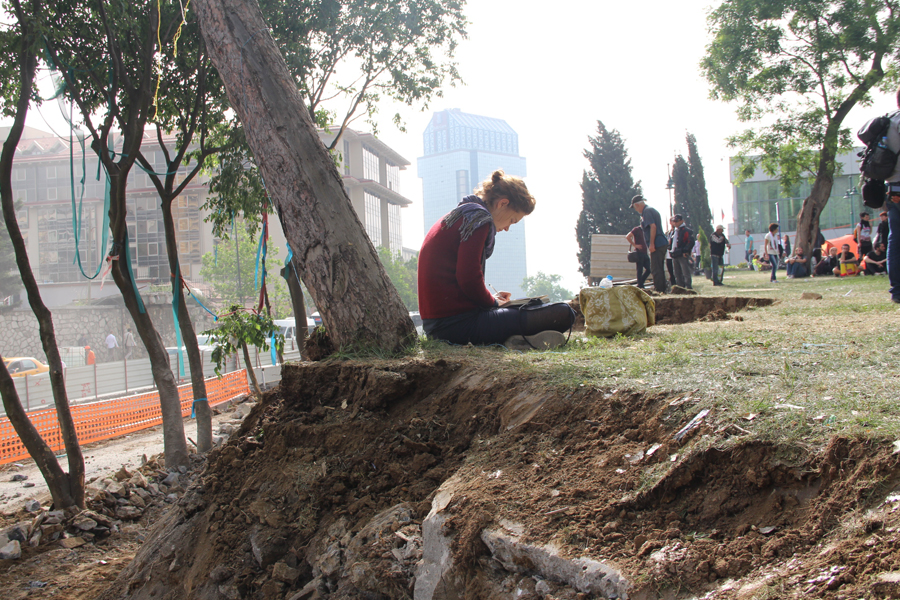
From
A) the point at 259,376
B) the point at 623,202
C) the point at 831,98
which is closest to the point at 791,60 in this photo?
the point at 831,98

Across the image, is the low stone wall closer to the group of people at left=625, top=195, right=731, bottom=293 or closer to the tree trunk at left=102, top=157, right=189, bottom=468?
the tree trunk at left=102, top=157, right=189, bottom=468

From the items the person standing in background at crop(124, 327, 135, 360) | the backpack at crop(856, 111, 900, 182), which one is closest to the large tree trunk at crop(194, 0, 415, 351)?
the backpack at crop(856, 111, 900, 182)

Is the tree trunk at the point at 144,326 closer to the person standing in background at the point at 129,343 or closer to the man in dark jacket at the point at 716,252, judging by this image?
the man in dark jacket at the point at 716,252

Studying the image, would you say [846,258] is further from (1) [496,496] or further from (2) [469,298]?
(1) [496,496]

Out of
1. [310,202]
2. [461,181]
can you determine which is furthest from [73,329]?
Answer: [461,181]

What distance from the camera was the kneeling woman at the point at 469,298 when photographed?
4105 mm

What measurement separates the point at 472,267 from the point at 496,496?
213 cm

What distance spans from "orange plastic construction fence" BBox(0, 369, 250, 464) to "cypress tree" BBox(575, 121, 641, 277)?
32464mm

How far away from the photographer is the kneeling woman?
4.11 m

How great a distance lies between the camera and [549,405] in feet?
8.73

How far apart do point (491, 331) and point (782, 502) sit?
2.69m

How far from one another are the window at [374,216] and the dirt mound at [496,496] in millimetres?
67375

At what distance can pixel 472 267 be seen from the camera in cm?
409

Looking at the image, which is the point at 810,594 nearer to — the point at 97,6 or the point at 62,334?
the point at 97,6
